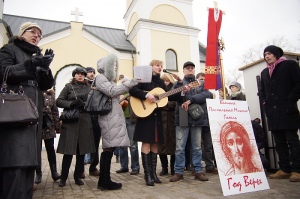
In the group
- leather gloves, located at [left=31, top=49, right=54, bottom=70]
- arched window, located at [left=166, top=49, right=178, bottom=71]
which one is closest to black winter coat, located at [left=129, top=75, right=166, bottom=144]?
leather gloves, located at [left=31, top=49, right=54, bottom=70]

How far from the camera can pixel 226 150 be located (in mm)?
3416

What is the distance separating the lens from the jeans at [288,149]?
3857 millimetres

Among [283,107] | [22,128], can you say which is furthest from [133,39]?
[22,128]

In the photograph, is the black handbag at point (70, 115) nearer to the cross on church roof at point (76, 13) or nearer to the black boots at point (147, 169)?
the black boots at point (147, 169)

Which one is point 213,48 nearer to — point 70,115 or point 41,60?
point 70,115

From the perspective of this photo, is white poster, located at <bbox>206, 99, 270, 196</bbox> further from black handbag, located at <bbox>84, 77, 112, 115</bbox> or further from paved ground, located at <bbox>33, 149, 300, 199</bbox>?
black handbag, located at <bbox>84, 77, 112, 115</bbox>

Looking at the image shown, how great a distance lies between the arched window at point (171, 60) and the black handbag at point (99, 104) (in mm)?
14189

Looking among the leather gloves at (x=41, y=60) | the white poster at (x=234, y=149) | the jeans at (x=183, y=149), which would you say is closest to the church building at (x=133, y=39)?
the jeans at (x=183, y=149)

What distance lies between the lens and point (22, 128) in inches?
87.1

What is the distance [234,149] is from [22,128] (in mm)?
2793

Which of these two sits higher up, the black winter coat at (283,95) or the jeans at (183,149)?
the black winter coat at (283,95)

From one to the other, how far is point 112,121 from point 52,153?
1781mm

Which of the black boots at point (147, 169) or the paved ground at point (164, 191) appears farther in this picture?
the black boots at point (147, 169)

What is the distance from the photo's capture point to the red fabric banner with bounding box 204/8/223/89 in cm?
430
